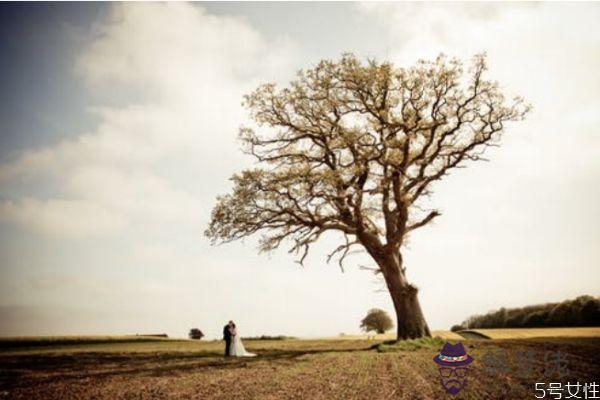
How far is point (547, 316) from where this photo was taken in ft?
98.3

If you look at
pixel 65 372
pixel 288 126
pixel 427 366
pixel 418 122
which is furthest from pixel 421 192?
pixel 65 372

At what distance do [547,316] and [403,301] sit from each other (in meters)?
16.5

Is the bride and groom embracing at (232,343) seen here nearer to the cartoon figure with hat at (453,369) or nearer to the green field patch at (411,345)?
the green field patch at (411,345)

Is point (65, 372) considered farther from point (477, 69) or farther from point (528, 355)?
point (477, 69)

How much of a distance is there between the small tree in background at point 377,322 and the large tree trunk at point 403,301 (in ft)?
72.1

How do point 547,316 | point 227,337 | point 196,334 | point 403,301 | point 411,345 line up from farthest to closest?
point 196,334 < point 547,316 < point 403,301 < point 227,337 < point 411,345

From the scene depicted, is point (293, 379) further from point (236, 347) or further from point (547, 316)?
point (547, 316)

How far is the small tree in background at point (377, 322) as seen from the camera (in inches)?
1683

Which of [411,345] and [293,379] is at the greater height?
[293,379]

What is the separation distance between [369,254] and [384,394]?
50.0 ft

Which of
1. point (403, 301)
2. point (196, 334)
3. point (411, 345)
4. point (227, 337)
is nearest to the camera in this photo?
point (411, 345)

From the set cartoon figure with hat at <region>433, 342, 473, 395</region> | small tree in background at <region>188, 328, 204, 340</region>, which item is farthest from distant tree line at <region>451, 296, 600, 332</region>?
small tree in background at <region>188, 328, 204, 340</region>

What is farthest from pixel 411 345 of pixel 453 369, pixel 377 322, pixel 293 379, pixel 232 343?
pixel 377 322

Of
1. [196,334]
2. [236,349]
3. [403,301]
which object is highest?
[403,301]
